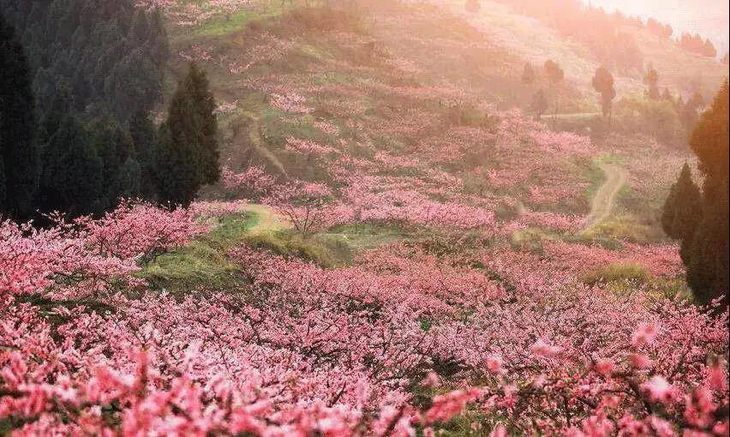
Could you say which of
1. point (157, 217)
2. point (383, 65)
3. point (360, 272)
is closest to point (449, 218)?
point (360, 272)

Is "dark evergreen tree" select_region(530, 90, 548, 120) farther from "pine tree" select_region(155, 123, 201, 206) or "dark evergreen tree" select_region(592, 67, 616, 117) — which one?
"pine tree" select_region(155, 123, 201, 206)

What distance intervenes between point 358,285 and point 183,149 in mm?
13507

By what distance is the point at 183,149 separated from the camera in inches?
1045

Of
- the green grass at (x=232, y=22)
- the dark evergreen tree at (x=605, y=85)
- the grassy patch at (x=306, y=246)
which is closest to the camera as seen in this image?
the grassy patch at (x=306, y=246)

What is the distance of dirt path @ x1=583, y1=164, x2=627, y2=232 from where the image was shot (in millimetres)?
40531

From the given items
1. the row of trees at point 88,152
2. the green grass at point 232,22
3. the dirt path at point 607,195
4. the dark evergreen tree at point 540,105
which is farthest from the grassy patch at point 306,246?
the dark evergreen tree at point 540,105

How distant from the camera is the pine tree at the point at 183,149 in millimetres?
26531

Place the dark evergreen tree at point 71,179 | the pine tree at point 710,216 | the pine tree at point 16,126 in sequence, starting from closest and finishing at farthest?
the pine tree at point 710,216
the pine tree at point 16,126
the dark evergreen tree at point 71,179

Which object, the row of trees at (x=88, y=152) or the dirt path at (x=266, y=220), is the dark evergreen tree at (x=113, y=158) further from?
the dirt path at (x=266, y=220)

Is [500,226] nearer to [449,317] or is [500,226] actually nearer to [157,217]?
[449,317]

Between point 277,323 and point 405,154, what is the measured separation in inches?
1485

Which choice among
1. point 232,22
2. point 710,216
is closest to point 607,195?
point 710,216

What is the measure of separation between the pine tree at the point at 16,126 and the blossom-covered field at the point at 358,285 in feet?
6.09

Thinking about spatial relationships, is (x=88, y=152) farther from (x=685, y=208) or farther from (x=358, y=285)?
(x=685, y=208)
